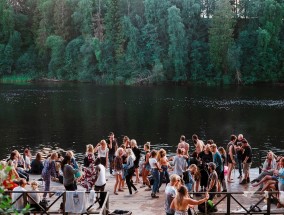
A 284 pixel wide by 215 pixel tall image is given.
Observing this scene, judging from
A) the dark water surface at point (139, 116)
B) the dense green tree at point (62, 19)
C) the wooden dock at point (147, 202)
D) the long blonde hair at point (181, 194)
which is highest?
the dense green tree at point (62, 19)

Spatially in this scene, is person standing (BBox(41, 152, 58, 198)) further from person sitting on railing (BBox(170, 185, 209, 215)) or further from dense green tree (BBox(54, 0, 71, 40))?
dense green tree (BBox(54, 0, 71, 40))

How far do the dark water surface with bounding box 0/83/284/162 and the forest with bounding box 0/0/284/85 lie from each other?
34.0 ft

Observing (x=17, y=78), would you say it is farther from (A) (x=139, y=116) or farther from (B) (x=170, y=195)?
(B) (x=170, y=195)

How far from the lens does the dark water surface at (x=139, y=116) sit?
123ft

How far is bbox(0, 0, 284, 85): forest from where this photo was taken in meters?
82.1

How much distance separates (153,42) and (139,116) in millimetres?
39458

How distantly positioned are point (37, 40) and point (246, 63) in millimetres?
42910

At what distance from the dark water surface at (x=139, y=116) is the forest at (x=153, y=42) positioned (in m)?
10.4

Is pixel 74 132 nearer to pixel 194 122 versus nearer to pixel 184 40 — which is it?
pixel 194 122

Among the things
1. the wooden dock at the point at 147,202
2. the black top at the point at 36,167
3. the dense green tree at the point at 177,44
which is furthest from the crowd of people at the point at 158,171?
the dense green tree at the point at 177,44

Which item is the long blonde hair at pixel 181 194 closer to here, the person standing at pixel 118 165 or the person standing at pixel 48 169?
the person standing at pixel 118 165

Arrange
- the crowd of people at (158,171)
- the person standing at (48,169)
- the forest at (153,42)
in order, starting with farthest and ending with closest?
the forest at (153,42), the person standing at (48,169), the crowd of people at (158,171)

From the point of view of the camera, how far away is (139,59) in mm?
87500

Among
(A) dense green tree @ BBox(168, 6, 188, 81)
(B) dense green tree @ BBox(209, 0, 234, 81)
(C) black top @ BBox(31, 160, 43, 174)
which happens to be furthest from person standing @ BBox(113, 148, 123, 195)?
(B) dense green tree @ BBox(209, 0, 234, 81)
